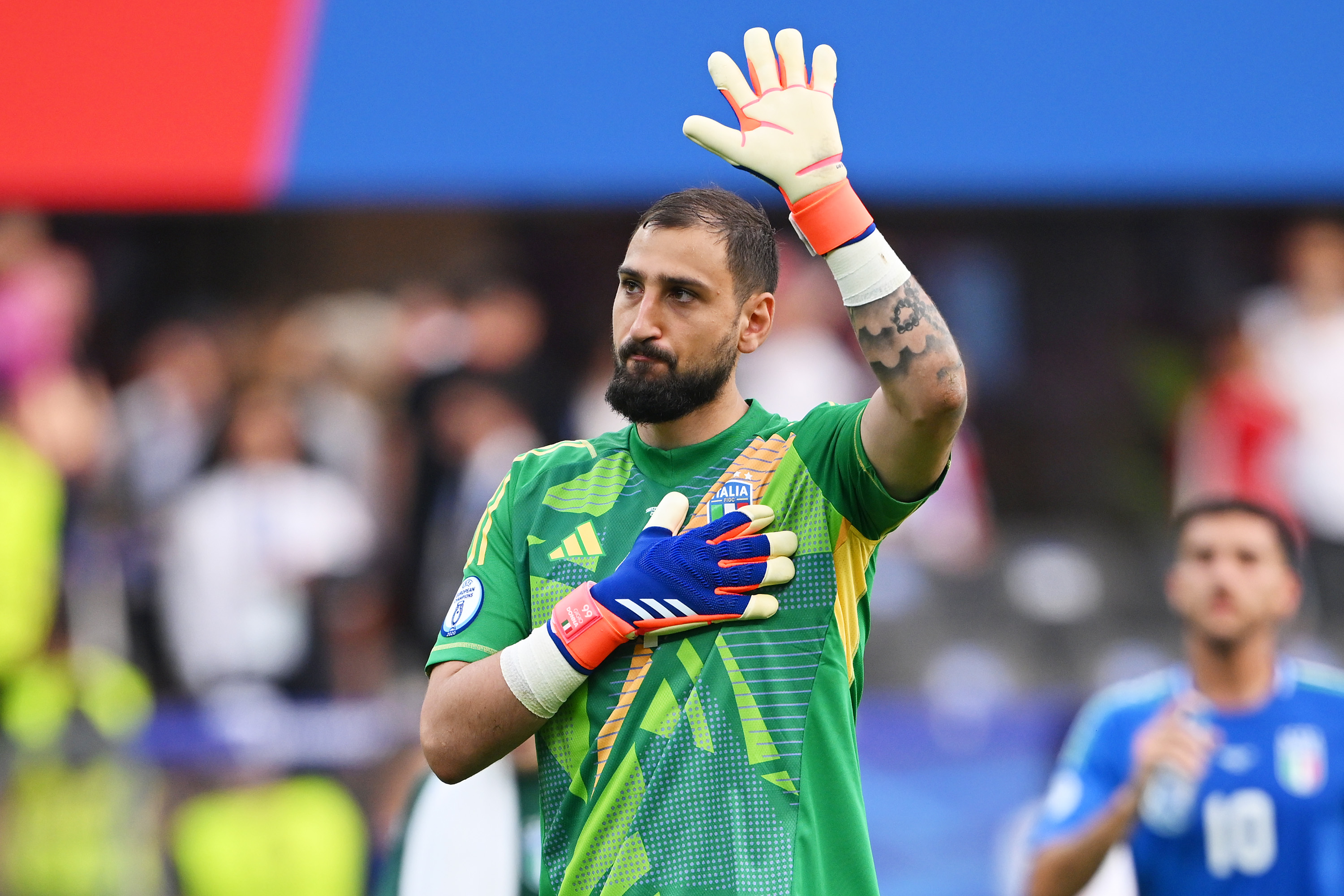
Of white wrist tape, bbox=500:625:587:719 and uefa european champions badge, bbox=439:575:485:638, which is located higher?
uefa european champions badge, bbox=439:575:485:638

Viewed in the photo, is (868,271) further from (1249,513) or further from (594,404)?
(594,404)

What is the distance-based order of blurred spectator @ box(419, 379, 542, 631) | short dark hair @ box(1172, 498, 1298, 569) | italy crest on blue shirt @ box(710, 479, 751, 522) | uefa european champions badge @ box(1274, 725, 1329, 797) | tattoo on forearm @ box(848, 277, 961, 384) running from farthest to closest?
blurred spectator @ box(419, 379, 542, 631), short dark hair @ box(1172, 498, 1298, 569), uefa european champions badge @ box(1274, 725, 1329, 797), italy crest on blue shirt @ box(710, 479, 751, 522), tattoo on forearm @ box(848, 277, 961, 384)

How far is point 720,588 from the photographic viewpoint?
2688 mm

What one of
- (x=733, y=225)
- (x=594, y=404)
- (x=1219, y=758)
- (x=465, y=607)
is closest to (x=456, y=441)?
(x=594, y=404)

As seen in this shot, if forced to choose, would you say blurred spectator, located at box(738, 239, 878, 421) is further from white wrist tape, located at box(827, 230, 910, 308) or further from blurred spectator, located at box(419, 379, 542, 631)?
white wrist tape, located at box(827, 230, 910, 308)

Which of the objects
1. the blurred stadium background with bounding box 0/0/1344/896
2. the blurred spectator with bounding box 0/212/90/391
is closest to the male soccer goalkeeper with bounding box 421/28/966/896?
the blurred stadium background with bounding box 0/0/1344/896

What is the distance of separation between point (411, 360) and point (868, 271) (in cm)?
655

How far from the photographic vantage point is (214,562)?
794 centimetres

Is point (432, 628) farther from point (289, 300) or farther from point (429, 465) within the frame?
point (289, 300)

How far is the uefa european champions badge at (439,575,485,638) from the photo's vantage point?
9.56 feet

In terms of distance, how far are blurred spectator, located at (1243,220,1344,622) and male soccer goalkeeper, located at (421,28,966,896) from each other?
279 inches

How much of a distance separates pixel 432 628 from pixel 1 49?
13.1ft

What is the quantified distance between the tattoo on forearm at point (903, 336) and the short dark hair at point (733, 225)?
351 mm

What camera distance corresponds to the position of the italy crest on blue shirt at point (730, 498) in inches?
110
